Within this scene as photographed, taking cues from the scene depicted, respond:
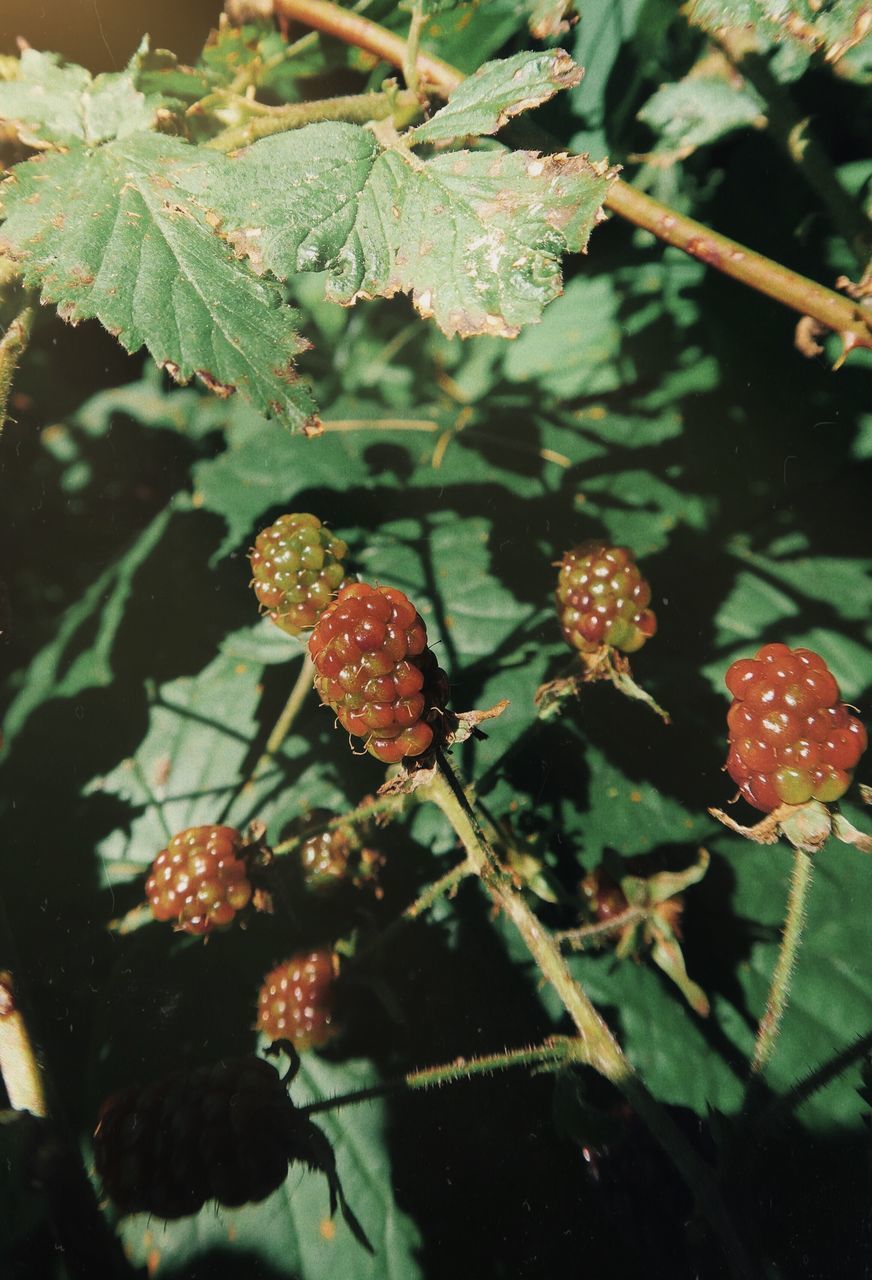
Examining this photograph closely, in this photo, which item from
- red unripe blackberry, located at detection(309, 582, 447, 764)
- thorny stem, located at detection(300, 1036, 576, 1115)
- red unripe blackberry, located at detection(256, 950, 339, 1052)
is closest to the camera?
red unripe blackberry, located at detection(309, 582, 447, 764)

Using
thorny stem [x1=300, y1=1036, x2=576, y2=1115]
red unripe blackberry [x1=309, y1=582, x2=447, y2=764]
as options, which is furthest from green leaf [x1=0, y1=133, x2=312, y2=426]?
thorny stem [x1=300, y1=1036, x2=576, y2=1115]

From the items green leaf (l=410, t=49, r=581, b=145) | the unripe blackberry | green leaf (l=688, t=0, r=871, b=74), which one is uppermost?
green leaf (l=688, t=0, r=871, b=74)

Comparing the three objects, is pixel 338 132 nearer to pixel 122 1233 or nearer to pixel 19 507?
pixel 19 507

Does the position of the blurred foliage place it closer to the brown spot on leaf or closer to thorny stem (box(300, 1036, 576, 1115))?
thorny stem (box(300, 1036, 576, 1115))

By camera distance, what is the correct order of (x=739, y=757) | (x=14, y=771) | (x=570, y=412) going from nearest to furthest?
1. (x=739, y=757)
2. (x=14, y=771)
3. (x=570, y=412)

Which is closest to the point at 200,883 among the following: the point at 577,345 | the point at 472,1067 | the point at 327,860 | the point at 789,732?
the point at 327,860

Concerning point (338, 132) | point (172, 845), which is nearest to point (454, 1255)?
point (172, 845)

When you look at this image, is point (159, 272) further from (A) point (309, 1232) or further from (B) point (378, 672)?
(A) point (309, 1232)
